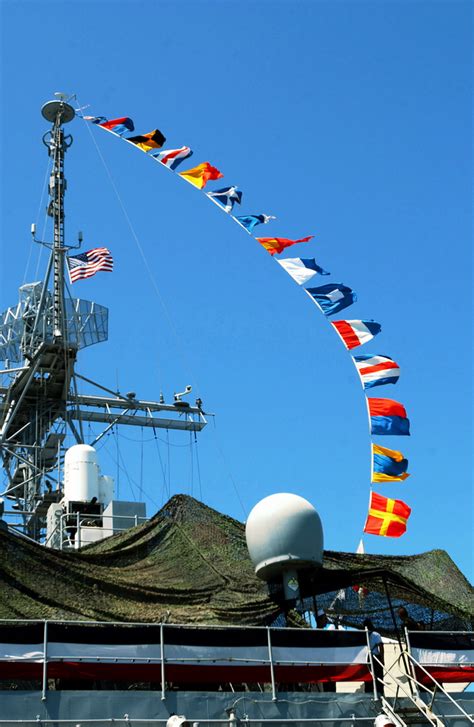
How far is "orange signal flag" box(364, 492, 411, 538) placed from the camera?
15.6 m

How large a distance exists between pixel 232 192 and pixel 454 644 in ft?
32.4

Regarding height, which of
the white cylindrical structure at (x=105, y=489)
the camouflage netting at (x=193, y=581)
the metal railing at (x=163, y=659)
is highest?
the white cylindrical structure at (x=105, y=489)

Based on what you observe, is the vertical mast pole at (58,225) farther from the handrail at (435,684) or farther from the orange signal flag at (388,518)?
the handrail at (435,684)

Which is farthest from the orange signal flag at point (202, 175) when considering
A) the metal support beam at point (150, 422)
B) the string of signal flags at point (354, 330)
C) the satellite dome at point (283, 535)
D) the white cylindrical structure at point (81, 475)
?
the metal support beam at point (150, 422)

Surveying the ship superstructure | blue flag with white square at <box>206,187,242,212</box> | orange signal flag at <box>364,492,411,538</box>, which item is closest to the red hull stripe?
the ship superstructure

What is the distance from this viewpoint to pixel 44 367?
24859 mm

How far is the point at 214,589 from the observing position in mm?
12633

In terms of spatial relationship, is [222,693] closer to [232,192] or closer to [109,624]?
[109,624]

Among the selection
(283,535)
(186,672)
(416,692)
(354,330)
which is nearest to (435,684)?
(416,692)

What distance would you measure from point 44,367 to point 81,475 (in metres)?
5.82

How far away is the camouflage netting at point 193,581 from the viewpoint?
37.7 ft

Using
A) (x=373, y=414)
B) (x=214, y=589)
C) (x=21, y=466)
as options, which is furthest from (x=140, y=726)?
(x=21, y=466)

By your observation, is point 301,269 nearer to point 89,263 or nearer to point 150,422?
point 89,263

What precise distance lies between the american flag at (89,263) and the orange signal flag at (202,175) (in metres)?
6.48
